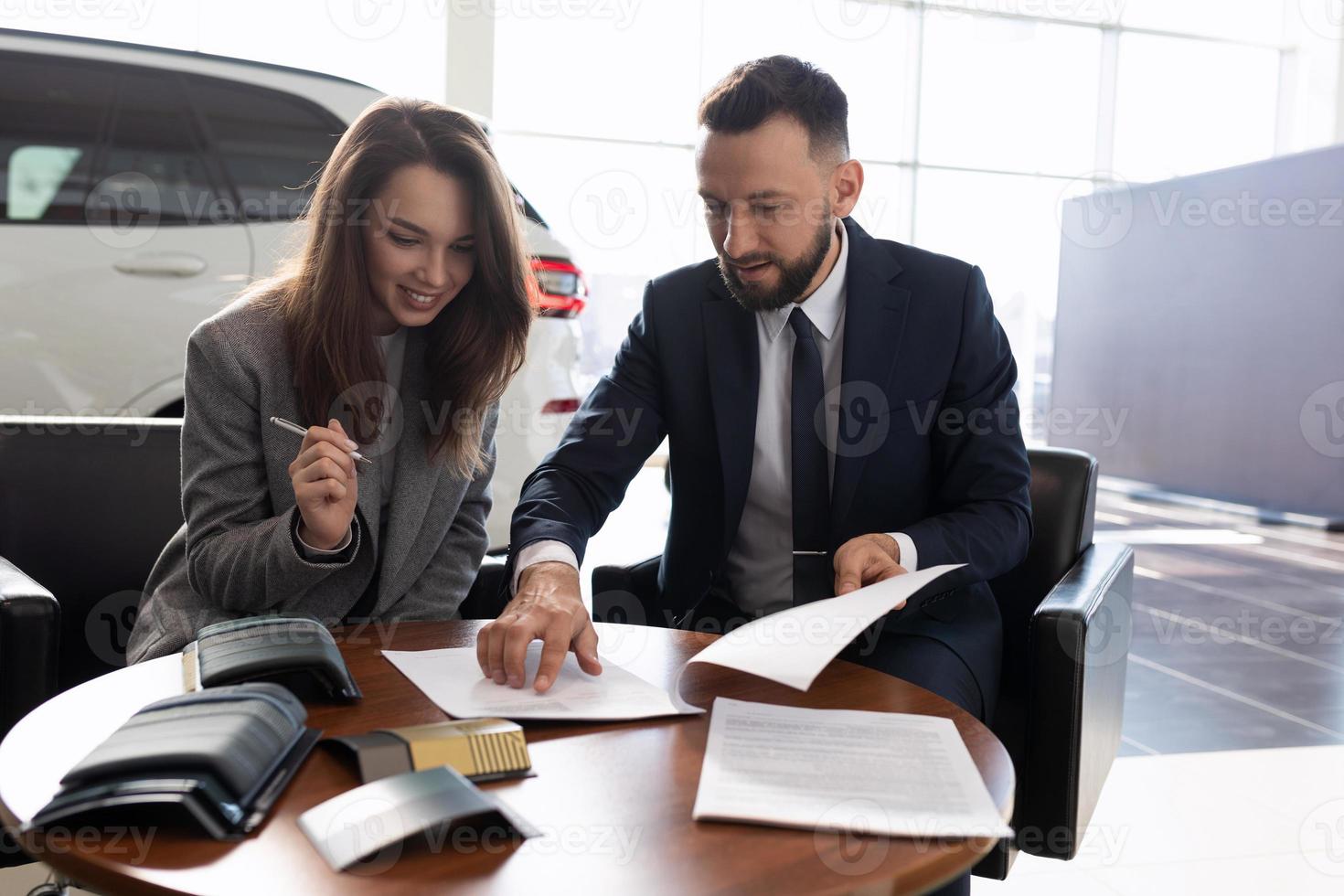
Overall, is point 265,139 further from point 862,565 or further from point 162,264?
point 862,565

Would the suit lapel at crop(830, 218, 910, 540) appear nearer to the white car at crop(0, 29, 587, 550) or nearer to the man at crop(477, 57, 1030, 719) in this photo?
the man at crop(477, 57, 1030, 719)

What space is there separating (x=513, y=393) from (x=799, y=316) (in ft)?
4.81

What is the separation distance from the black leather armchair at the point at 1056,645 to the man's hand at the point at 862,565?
199 millimetres

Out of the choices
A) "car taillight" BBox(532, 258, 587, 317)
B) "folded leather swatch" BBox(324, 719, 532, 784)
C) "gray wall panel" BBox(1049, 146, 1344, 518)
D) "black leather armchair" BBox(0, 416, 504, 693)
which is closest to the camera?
"folded leather swatch" BBox(324, 719, 532, 784)

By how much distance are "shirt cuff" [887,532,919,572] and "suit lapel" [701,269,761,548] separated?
1.07 ft

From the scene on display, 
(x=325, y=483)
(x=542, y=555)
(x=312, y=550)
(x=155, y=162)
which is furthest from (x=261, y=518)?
(x=155, y=162)

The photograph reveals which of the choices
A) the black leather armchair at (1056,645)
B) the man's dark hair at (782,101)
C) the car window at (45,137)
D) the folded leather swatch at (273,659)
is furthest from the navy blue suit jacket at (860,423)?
the car window at (45,137)

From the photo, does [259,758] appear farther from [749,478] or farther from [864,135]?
[864,135]

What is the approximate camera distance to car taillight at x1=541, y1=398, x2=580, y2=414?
3.12m

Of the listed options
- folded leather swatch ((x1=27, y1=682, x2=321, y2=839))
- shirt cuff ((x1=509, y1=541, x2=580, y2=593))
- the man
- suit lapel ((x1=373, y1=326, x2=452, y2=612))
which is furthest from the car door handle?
folded leather swatch ((x1=27, y1=682, x2=321, y2=839))

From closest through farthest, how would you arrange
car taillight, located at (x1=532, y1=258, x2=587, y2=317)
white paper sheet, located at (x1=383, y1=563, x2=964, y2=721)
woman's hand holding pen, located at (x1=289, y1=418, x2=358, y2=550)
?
white paper sheet, located at (x1=383, y1=563, x2=964, y2=721) < woman's hand holding pen, located at (x1=289, y1=418, x2=358, y2=550) < car taillight, located at (x1=532, y1=258, x2=587, y2=317)

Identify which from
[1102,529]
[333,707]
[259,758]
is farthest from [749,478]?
[1102,529]

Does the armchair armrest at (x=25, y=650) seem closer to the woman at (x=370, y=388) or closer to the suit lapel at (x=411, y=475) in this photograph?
the woman at (x=370, y=388)

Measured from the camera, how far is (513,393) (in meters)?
3.07
